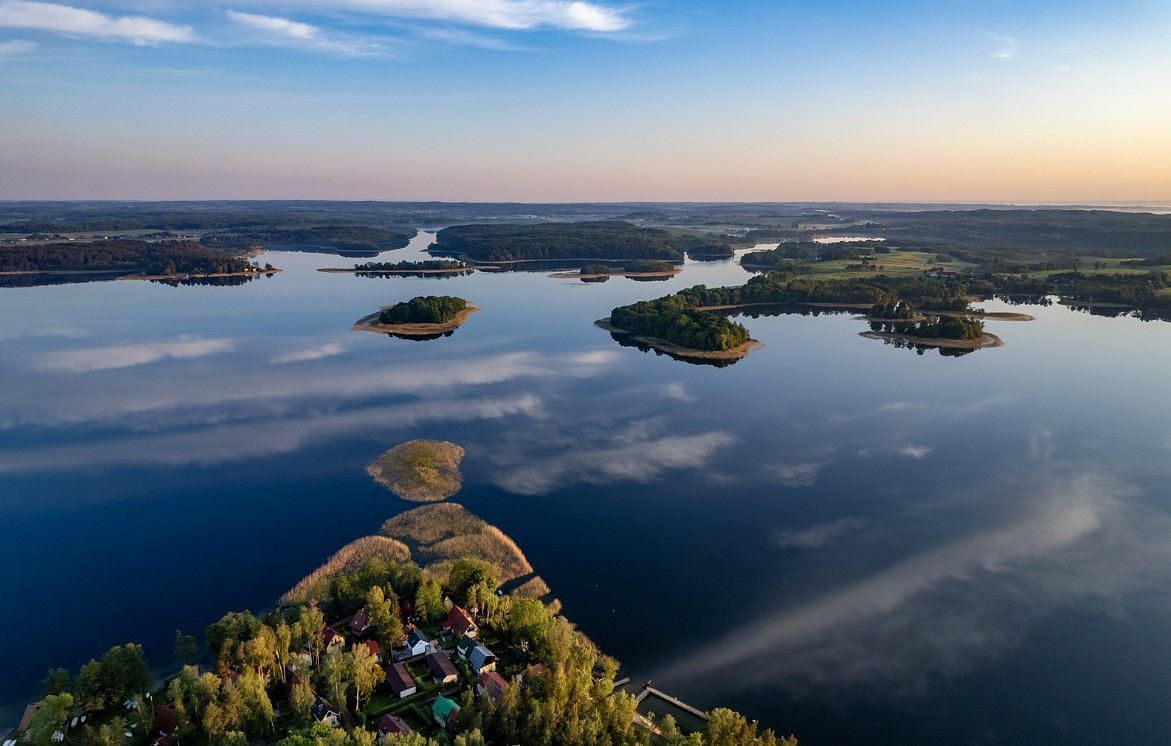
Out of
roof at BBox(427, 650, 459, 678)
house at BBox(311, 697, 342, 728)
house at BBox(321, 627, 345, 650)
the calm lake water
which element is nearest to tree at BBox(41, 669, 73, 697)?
the calm lake water

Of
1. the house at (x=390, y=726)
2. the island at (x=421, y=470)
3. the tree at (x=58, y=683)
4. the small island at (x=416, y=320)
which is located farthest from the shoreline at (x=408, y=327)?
the house at (x=390, y=726)

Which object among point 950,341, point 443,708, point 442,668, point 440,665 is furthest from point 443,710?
point 950,341

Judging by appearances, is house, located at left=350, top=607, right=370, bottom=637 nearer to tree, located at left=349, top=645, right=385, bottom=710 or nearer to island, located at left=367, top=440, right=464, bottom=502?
tree, located at left=349, top=645, right=385, bottom=710

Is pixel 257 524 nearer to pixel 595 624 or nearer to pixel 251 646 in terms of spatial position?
pixel 251 646

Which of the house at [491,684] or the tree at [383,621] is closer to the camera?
the house at [491,684]

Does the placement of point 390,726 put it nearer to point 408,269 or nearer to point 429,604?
point 429,604

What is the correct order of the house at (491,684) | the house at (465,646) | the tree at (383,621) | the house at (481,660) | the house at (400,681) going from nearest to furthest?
the house at (491,684), the house at (400,681), the house at (481,660), the house at (465,646), the tree at (383,621)

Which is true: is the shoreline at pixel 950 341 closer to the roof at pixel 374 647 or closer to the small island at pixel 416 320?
the small island at pixel 416 320
